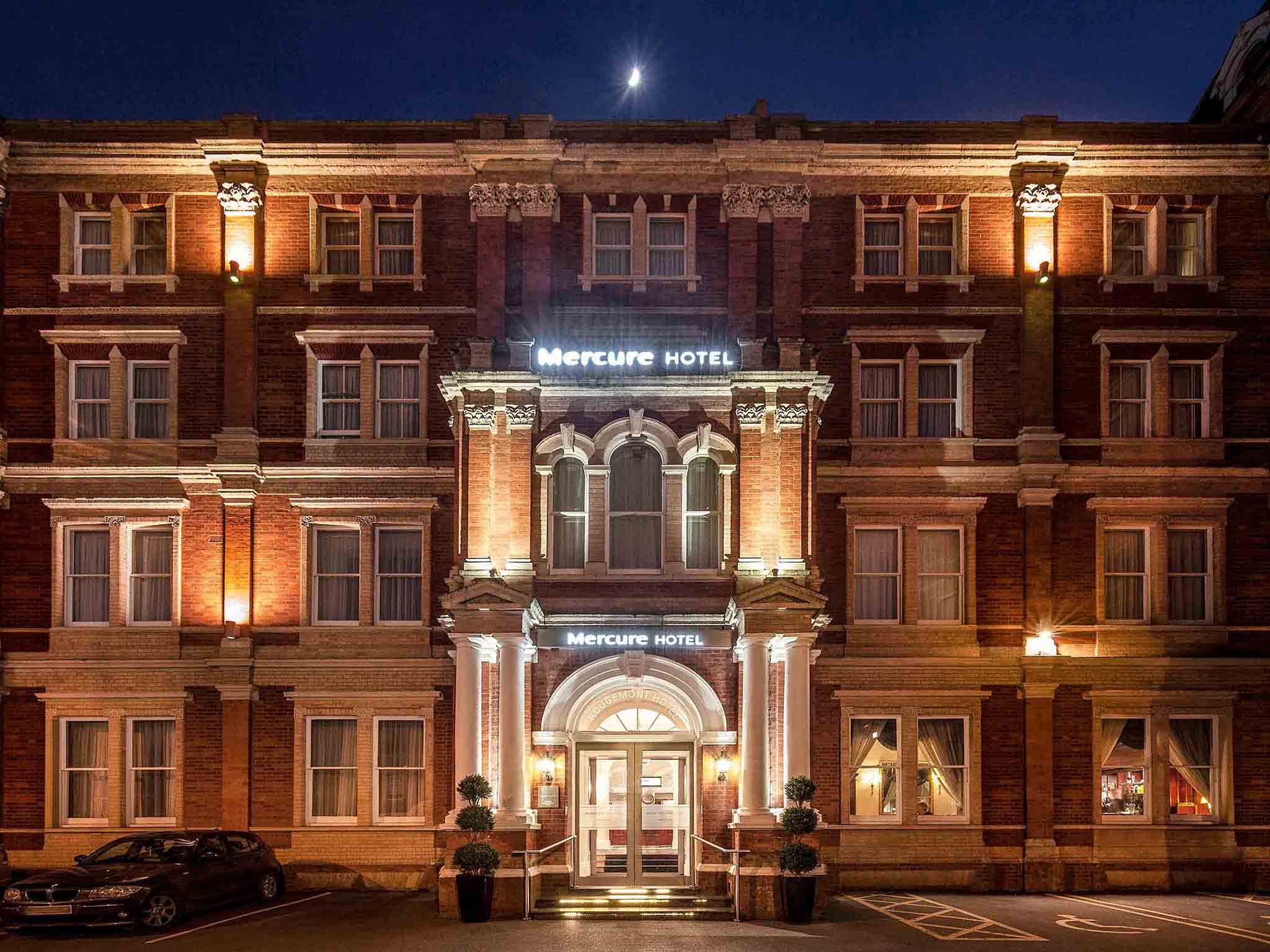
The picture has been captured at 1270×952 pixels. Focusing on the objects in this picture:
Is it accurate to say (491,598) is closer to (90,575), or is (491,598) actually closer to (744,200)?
(90,575)

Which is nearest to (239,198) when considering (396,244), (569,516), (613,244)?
(396,244)

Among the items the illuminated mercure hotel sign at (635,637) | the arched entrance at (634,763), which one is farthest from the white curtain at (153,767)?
the illuminated mercure hotel sign at (635,637)

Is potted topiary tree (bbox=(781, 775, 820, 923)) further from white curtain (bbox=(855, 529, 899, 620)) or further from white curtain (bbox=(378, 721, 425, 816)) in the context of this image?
white curtain (bbox=(378, 721, 425, 816))

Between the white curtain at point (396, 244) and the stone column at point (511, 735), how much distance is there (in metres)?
8.17

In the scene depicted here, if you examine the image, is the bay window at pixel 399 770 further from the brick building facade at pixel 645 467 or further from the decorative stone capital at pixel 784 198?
the decorative stone capital at pixel 784 198

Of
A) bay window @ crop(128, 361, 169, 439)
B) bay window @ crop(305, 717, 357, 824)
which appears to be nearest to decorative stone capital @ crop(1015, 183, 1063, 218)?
bay window @ crop(305, 717, 357, 824)

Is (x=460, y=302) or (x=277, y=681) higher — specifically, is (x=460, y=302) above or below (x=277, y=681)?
above

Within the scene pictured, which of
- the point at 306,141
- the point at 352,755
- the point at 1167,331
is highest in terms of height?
the point at 306,141

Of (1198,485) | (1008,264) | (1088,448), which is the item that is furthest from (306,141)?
(1198,485)

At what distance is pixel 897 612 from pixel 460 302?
34.4 feet

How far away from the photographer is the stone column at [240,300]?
24109 mm

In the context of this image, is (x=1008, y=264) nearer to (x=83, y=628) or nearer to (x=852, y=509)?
(x=852, y=509)

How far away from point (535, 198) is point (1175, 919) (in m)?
17.0

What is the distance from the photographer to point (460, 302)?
2448cm
